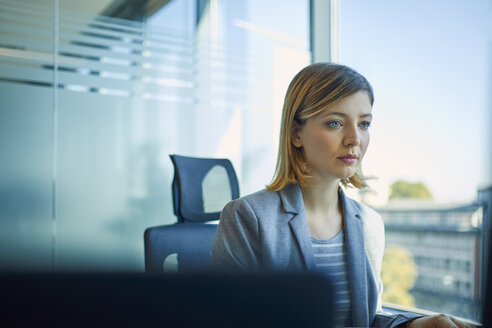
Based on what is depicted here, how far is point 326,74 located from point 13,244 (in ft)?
7.83

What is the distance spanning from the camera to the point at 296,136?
1327 millimetres

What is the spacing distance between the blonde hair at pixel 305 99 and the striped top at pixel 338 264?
7.7 inches

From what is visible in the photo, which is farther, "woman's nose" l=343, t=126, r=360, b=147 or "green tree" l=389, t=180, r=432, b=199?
"green tree" l=389, t=180, r=432, b=199

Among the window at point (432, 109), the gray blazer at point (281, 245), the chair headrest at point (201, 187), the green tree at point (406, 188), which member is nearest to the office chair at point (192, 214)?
the chair headrest at point (201, 187)

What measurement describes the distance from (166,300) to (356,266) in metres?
1.00

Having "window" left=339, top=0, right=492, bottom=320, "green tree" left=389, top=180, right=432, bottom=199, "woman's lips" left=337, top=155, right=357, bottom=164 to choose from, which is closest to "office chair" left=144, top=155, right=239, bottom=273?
"woman's lips" left=337, top=155, right=357, bottom=164

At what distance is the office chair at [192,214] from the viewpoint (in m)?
1.53

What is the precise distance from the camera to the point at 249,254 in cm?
114

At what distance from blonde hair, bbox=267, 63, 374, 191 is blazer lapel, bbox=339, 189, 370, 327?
18 cm

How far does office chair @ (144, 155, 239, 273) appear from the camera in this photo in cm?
153

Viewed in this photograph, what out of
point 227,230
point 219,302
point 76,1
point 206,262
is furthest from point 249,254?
point 76,1

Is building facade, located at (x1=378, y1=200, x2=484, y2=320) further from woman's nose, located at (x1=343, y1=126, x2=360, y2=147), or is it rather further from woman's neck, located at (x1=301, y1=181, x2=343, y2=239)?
woman's nose, located at (x1=343, y1=126, x2=360, y2=147)

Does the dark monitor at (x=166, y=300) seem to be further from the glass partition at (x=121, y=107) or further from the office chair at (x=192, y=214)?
the glass partition at (x=121, y=107)

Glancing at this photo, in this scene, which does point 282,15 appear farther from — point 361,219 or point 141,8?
point 361,219
